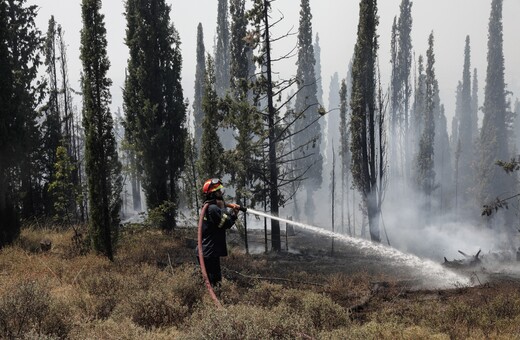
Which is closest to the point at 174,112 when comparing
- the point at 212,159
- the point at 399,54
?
the point at 212,159

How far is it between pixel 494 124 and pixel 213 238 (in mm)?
66089

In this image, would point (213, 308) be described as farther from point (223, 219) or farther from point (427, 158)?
point (427, 158)

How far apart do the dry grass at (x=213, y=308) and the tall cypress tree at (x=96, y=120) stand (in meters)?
0.84

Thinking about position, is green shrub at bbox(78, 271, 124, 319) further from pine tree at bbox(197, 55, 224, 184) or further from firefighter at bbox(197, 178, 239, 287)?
pine tree at bbox(197, 55, 224, 184)

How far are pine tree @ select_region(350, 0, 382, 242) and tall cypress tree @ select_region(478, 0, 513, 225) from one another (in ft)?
118

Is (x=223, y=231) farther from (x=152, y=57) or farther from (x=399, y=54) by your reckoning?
(x=399, y=54)

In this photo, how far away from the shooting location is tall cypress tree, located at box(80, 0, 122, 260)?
10664 millimetres

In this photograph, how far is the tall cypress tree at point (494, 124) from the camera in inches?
2157

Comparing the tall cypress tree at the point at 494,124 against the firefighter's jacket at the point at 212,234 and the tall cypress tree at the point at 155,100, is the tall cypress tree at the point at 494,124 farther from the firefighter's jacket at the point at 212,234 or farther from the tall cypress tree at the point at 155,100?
the firefighter's jacket at the point at 212,234

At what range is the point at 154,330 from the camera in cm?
561

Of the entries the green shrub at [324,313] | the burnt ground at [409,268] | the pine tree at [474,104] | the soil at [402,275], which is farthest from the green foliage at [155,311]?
the pine tree at [474,104]

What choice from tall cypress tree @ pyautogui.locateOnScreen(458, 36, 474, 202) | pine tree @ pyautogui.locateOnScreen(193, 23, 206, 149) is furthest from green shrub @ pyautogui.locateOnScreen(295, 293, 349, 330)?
tall cypress tree @ pyautogui.locateOnScreen(458, 36, 474, 202)

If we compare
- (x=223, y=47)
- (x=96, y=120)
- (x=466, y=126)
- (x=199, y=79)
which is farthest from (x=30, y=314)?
(x=466, y=126)

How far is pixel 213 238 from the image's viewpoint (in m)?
6.94
